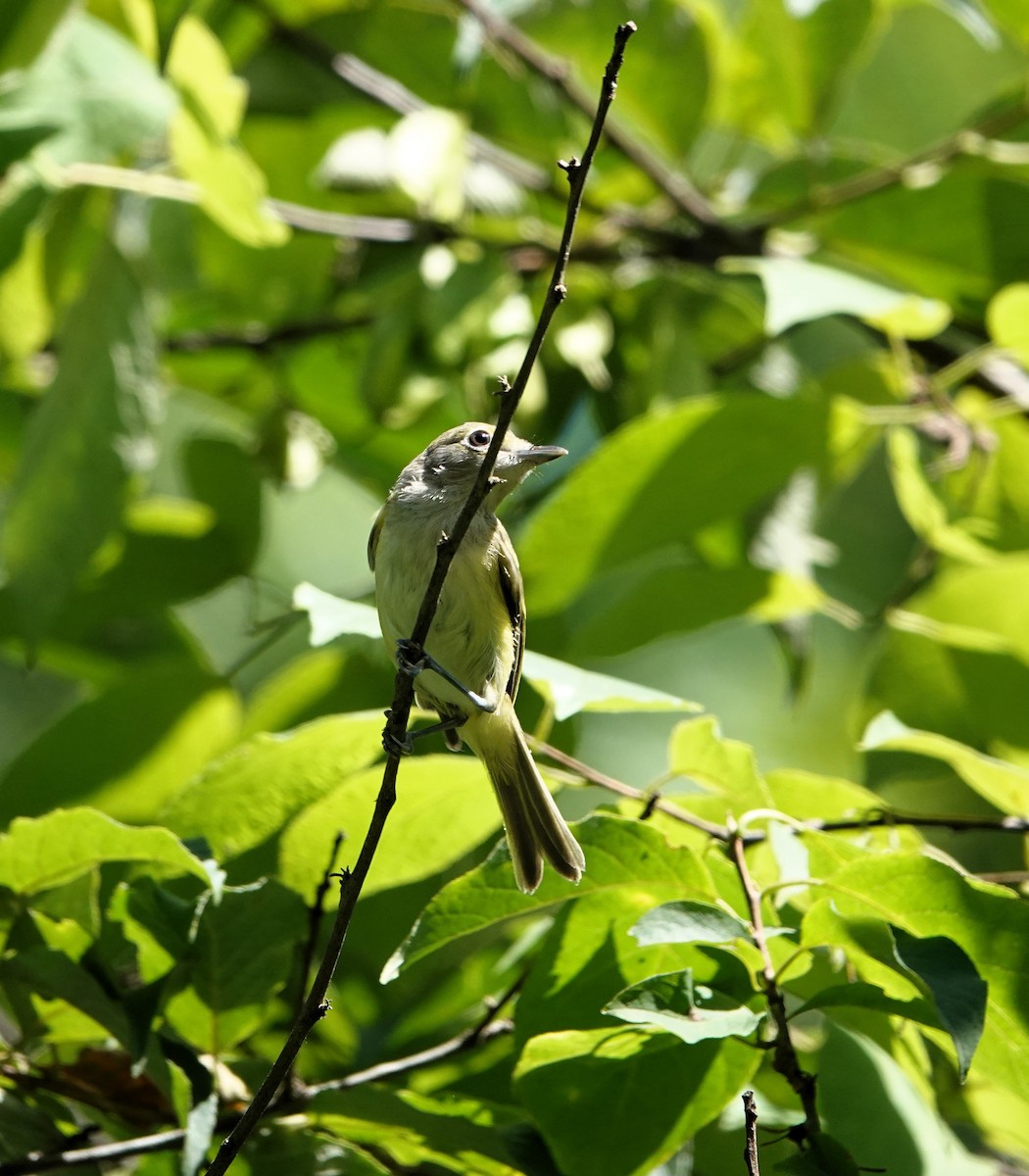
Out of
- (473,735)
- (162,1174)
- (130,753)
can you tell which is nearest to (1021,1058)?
(473,735)

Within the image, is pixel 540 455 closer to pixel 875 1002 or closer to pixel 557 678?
pixel 557 678

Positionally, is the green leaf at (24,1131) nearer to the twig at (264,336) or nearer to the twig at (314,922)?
the twig at (314,922)

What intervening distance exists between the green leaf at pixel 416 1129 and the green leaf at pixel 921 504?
5.38ft

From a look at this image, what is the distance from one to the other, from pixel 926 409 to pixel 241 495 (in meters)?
1.79

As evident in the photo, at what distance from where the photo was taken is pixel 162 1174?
2.60m

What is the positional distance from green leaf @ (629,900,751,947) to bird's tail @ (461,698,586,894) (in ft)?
0.86

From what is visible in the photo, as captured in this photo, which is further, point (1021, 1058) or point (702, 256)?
point (702, 256)

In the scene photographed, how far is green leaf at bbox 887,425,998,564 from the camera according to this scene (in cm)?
307

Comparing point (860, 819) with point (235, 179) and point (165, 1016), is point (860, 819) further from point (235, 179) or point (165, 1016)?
point (235, 179)

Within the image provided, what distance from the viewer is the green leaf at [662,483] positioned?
9.75ft

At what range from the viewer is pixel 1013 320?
10.1 ft

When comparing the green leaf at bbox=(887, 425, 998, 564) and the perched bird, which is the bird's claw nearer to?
the perched bird

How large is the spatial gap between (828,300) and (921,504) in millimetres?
543

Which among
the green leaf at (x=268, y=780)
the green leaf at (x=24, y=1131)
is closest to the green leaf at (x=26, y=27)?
the green leaf at (x=268, y=780)
